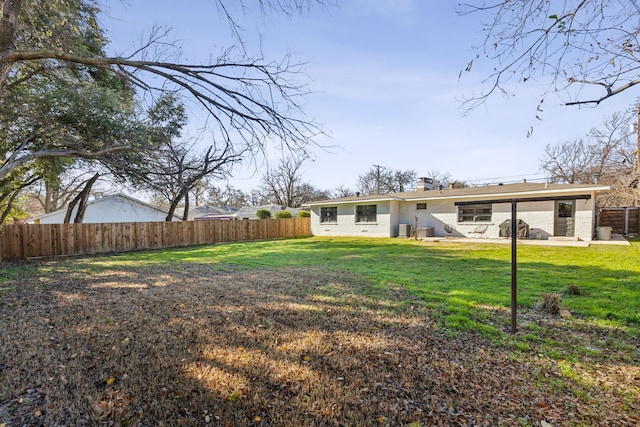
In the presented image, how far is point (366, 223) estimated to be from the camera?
1892cm

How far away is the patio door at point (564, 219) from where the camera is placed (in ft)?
43.9

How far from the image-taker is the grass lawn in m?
2.08

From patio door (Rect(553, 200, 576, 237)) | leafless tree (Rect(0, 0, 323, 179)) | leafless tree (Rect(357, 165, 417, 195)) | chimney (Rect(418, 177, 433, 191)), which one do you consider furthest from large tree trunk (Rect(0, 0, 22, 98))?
leafless tree (Rect(357, 165, 417, 195))

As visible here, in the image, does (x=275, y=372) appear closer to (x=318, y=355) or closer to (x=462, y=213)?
(x=318, y=355)

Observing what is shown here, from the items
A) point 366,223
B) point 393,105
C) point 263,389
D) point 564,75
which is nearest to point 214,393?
point 263,389

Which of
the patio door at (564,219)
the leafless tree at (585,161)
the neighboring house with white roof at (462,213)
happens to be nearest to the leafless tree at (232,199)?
the neighboring house with white roof at (462,213)

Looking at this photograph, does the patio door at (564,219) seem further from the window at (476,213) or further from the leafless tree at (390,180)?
the leafless tree at (390,180)

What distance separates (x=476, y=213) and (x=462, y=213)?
691 millimetres

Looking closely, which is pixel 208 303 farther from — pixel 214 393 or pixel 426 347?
pixel 426 347

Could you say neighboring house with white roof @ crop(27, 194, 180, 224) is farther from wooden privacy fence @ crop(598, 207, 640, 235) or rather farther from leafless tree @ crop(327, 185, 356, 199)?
wooden privacy fence @ crop(598, 207, 640, 235)

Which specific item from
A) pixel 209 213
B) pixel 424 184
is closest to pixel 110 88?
pixel 424 184

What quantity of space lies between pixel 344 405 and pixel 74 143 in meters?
9.60

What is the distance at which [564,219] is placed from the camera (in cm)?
1360

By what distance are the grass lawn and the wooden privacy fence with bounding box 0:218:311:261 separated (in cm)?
716
